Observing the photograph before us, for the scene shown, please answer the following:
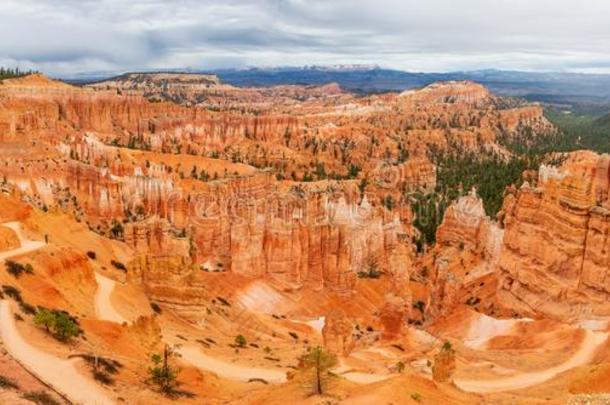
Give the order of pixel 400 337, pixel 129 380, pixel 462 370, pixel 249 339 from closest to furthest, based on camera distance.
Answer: pixel 129 380, pixel 462 370, pixel 249 339, pixel 400 337

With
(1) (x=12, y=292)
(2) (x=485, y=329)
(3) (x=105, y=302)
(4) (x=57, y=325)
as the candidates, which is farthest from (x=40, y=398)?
(2) (x=485, y=329)

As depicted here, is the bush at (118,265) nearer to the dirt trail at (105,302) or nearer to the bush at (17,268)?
the dirt trail at (105,302)

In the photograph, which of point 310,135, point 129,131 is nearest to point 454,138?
point 310,135

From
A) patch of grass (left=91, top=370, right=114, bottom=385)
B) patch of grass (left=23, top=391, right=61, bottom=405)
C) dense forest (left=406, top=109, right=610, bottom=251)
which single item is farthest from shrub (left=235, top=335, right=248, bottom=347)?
dense forest (left=406, top=109, right=610, bottom=251)

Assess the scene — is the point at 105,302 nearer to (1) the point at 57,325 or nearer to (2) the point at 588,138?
(1) the point at 57,325

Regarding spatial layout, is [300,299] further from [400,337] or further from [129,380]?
[129,380]

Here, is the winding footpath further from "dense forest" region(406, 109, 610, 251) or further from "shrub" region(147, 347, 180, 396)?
"dense forest" region(406, 109, 610, 251)
